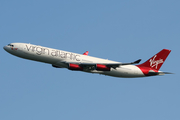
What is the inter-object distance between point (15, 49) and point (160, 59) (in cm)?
4111

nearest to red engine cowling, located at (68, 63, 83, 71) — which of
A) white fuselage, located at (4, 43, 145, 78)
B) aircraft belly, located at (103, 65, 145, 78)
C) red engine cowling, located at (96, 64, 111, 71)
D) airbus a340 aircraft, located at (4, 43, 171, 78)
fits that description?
airbus a340 aircraft, located at (4, 43, 171, 78)

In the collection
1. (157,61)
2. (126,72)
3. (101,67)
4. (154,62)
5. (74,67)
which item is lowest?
(126,72)

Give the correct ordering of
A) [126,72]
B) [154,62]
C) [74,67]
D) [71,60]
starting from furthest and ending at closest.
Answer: [154,62], [126,72], [71,60], [74,67]

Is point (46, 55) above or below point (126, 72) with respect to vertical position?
above

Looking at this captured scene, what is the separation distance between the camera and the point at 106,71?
71500 mm

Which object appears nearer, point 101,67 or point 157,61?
point 101,67

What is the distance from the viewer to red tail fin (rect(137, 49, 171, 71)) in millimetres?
77812

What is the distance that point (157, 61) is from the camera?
78.4 m

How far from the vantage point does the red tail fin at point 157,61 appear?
255 feet

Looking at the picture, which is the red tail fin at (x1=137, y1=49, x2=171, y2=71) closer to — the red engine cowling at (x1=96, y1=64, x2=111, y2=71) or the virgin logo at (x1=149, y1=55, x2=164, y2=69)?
the virgin logo at (x1=149, y1=55, x2=164, y2=69)

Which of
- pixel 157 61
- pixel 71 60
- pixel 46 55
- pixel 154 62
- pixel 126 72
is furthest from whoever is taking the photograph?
pixel 157 61

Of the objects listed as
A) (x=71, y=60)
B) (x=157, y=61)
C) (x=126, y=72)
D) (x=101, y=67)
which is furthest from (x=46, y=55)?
(x=157, y=61)

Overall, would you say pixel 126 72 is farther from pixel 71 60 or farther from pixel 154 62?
pixel 71 60

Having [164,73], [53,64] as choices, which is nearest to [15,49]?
[53,64]
